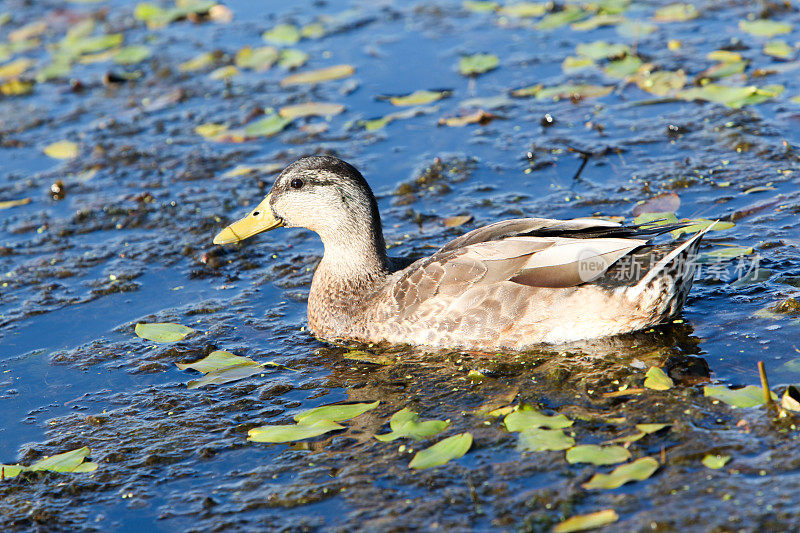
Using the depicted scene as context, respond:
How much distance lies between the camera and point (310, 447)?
514 cm

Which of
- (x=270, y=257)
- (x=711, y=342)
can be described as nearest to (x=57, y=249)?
(x=270, y=257)

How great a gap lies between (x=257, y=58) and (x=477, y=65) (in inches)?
111

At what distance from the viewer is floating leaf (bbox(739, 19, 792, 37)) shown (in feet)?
31.9

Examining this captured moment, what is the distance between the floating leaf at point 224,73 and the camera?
36.0 ft

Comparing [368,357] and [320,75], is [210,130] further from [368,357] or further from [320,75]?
[368,357]

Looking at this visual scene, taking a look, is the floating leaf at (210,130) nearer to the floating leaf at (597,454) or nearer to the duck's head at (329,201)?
the duck's head at (329,201)

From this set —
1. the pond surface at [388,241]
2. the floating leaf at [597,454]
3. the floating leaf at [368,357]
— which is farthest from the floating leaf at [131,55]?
the floating leaf at [597,454]

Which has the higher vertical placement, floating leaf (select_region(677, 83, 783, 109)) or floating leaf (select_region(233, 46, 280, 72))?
floating leaf (select_region(233, 46, 280, 72))

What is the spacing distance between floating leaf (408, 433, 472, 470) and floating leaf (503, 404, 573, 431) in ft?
0.88

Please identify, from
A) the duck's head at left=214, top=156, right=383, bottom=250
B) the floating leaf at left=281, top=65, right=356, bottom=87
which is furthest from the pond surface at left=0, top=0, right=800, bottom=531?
the duck's head at left=214, top=156, right=383, bottom=250

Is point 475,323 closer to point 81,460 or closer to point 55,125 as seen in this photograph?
point 81,460

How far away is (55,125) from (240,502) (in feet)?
23.2

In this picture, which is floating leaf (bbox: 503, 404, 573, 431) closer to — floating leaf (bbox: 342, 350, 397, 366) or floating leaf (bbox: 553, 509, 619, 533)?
floating leaf (bbox: 553, 509, 619, 533)

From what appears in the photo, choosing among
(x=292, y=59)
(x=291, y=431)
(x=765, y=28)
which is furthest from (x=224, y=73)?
(x=291, y=431)
